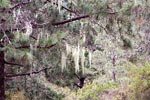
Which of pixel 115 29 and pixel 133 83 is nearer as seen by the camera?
pixel 115 29

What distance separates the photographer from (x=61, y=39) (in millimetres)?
4168

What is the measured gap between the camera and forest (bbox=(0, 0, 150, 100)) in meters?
3.87

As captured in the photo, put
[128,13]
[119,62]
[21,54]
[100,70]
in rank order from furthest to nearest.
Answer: [100,70] → [119,62] → [128,13] → [21,54]

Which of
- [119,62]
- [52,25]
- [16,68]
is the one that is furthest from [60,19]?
[119,62]

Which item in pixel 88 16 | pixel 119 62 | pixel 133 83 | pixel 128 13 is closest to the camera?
pixel 128 13

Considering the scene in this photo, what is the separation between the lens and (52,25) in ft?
16.2

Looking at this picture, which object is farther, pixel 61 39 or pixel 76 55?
pixel 61 39

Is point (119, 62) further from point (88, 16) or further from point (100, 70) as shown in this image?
point (88, 16)

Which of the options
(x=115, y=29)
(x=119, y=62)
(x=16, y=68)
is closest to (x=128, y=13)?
(x=115, y=29)

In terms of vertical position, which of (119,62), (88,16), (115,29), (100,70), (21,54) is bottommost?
(100,70)

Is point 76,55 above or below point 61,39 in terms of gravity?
below

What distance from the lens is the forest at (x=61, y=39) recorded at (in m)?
3.87

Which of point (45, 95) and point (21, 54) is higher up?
point (21, 54)

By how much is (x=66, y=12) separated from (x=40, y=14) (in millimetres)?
698
